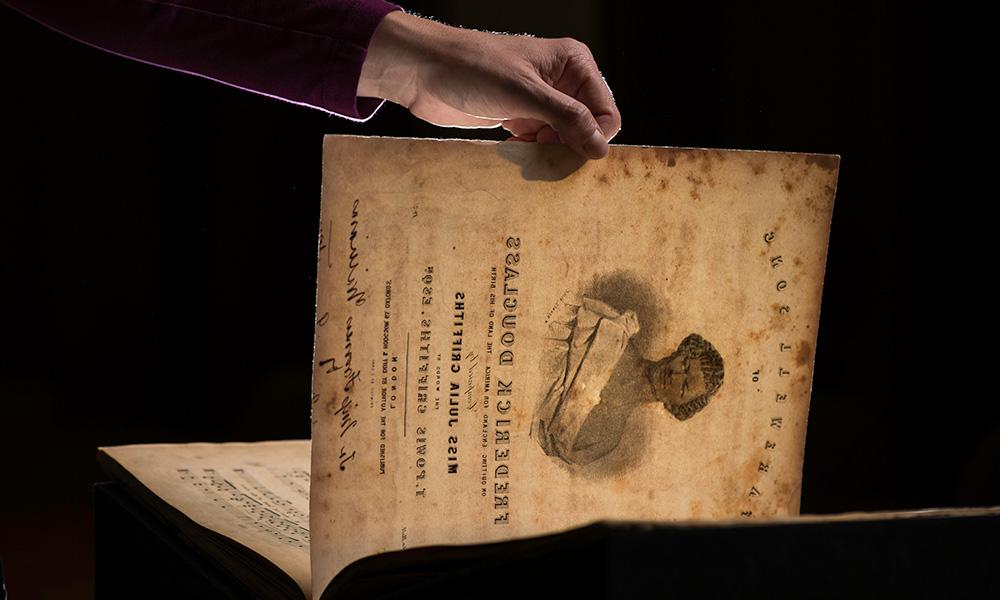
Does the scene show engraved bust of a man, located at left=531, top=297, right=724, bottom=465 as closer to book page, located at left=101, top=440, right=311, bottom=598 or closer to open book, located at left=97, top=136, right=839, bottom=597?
open book, located at left=97, top=136, right=839, bottom=597

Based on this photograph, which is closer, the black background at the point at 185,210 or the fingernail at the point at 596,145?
the fingernail at the point at 596,145

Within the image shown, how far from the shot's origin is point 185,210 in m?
1.45

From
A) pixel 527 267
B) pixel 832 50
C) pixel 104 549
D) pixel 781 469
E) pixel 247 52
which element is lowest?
pixel 104 549

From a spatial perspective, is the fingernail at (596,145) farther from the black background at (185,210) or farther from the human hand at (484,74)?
the black background at (185,210)

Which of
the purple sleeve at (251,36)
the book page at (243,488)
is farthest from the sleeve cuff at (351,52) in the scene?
the book page at (243,488)

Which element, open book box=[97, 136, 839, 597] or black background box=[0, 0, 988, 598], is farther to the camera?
black background box=[0, 0, 988, 598]

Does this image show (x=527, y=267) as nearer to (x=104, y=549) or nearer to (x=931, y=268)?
(x=104, y=549)

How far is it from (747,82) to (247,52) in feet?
3.64

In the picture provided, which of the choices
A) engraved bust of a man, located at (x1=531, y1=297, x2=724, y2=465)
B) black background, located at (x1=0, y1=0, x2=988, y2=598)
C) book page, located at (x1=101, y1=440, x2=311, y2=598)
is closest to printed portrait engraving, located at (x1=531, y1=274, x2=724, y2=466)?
engraved bust of a man, located at (x1=531, y1=297, x2=724, y2=465)

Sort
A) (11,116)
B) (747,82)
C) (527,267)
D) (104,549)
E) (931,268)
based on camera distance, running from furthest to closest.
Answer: (931,268), (747,82), (11,116), (104,549), (527,267)

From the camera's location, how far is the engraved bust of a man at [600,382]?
66 centimetres

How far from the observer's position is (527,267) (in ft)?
2.12

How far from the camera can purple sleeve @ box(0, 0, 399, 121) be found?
66 centimetres

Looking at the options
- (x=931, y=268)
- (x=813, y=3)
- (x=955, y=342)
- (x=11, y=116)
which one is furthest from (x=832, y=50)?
(x=11, y=116)
